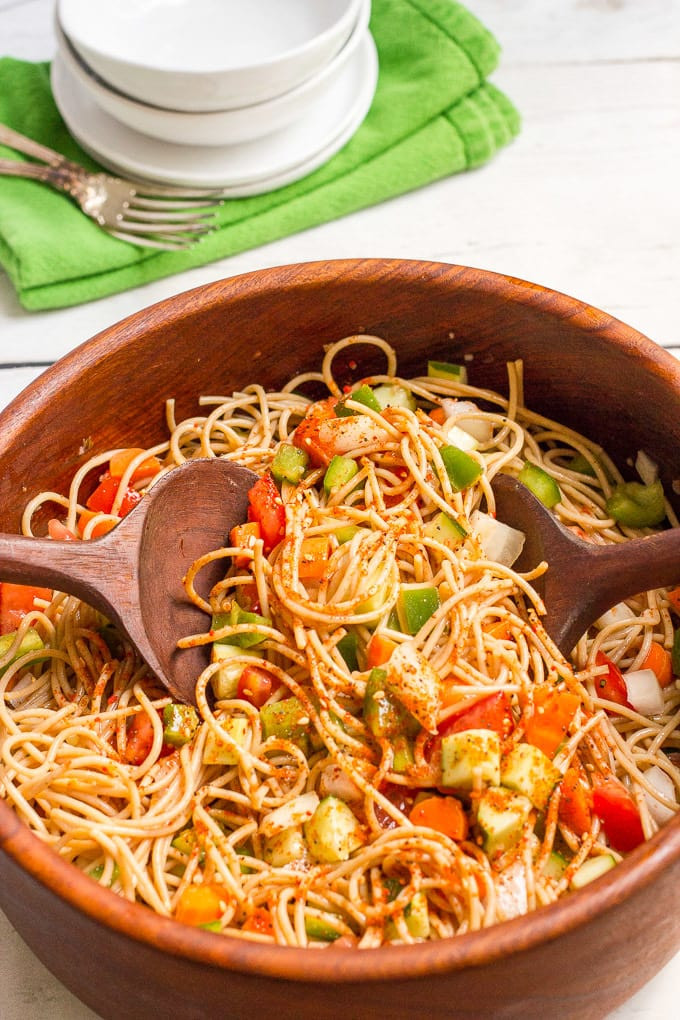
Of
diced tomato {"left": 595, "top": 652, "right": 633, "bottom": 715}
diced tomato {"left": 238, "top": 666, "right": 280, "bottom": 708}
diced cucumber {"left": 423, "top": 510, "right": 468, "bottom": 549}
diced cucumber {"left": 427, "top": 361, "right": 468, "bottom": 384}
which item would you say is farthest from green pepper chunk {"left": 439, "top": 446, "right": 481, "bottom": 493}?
diced tomato {"left": 238, "top": 666, "right": 280, "bottom": 708}

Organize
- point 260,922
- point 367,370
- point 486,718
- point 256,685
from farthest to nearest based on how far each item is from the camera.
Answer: point 367,370
point 256,685
point 486,718
point 260,922

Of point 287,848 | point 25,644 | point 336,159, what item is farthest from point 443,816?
point 336,159

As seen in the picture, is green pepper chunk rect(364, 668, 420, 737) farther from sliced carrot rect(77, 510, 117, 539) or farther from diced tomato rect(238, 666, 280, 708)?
sliced carrot rect(77, 510, 117, 539)

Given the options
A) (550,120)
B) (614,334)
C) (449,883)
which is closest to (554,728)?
(449,883)

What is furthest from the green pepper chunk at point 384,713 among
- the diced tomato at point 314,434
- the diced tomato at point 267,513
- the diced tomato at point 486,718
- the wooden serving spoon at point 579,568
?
the diced tomato at point 314,434

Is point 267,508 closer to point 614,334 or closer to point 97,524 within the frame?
point 97,524

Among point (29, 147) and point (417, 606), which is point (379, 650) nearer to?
point (417, 606)
